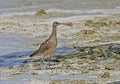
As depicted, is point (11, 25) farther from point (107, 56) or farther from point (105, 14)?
point (107, 56)

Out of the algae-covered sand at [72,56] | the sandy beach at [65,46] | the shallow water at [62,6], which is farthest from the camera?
the shallow water at [62,6]

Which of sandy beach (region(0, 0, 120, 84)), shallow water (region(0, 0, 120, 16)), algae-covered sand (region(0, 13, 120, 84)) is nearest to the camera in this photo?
algae-covered sand (region(0, 13, 120, 84))

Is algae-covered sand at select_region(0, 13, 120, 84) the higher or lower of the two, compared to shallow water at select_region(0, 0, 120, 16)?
higher

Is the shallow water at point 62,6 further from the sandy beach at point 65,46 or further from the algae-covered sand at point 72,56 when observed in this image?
the algae-covered sand at point 72,56

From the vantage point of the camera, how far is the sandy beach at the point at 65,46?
12.5m

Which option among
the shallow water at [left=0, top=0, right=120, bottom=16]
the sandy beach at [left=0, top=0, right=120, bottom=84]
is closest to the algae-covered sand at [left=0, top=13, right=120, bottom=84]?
the sandy beach at [left=0, top=0, right=120, bottom=84]

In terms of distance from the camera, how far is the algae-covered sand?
12.3m

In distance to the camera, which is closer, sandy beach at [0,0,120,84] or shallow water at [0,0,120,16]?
sandy beach at [0,0,120,84]

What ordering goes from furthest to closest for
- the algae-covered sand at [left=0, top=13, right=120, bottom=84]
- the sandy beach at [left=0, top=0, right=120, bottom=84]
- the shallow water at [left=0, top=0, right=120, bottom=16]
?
the shallow water at [left=0, top=0, right=120, bottom=16]
the sandy beach at [left=0, top=0, right=120, bottom=84]
the algae-covered sand at [left=0, top=13, right=120, bottom=84]

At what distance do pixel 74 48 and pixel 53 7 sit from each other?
16.2 meters

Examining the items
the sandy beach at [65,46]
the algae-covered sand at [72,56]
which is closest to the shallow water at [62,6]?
the sandy beach at [65,46]

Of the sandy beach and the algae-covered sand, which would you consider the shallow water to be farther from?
the algae-covered sand

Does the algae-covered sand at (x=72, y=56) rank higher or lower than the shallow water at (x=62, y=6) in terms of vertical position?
higher

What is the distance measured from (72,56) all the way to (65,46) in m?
2.81
